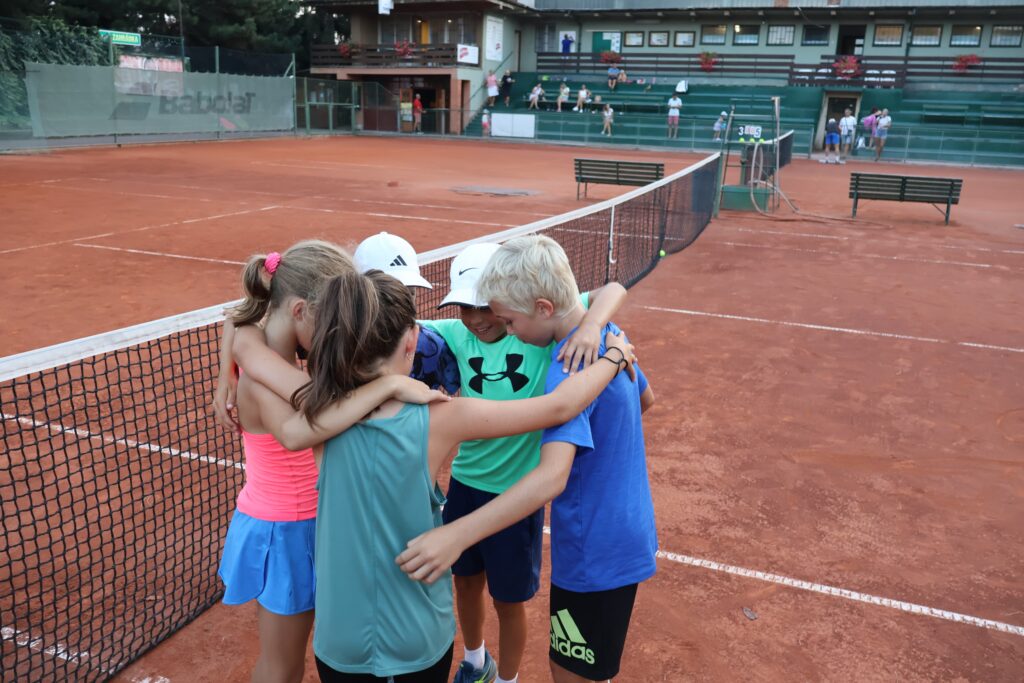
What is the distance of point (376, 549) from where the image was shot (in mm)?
2000

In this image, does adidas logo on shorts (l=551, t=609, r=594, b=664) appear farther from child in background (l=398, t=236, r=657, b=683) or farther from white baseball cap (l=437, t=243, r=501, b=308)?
white baseball cap (l=437, t=243, r=501, b=308)

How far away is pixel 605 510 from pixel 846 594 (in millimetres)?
2288

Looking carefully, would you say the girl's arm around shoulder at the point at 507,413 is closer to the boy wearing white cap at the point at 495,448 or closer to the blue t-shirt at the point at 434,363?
the boy wearing white cap at the point at 495,448

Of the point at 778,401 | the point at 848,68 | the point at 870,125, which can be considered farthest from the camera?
the point at 848,68

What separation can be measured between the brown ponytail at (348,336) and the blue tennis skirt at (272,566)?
2.55ft

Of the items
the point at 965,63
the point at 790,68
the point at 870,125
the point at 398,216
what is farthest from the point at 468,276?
the point at 965,63

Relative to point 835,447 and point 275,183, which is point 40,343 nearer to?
point 835,447

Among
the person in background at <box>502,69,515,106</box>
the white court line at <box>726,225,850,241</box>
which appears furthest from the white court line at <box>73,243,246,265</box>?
the person in background at <box>502,69,515,106</box>

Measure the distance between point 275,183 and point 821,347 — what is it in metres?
15.4

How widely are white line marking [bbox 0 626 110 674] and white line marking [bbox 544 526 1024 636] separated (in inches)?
109

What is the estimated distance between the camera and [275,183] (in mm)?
20109

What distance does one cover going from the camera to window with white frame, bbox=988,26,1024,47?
134 feet

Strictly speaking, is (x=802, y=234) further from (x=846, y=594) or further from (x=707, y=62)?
(x=707, y=62)

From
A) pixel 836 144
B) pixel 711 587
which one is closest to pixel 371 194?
pixel 711 587
